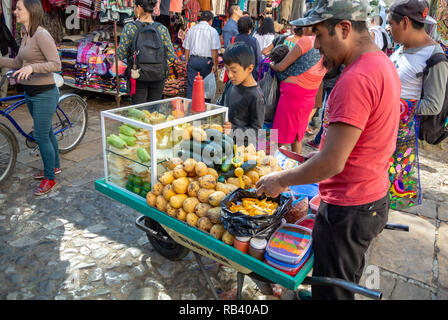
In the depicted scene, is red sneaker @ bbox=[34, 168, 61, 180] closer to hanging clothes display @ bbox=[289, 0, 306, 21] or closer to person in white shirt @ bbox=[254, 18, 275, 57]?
person in white shirt @ bbox=[254, 18, 275, 57]

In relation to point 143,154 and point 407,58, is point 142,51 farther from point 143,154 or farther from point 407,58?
point 407,58

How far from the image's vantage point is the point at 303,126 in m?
4.32

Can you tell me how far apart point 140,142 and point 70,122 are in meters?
3.11

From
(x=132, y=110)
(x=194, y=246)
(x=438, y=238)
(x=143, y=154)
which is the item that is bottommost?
(x=438, y=238)

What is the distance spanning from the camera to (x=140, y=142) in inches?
99.7

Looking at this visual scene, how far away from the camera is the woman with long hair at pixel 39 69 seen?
348 cm

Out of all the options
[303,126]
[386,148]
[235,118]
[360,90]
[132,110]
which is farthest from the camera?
[303,126]

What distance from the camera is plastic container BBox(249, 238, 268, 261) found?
6.20ft

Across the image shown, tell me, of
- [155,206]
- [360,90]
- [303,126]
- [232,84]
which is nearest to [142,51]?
[232,84]

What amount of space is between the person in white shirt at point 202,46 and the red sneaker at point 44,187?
3.34 meters

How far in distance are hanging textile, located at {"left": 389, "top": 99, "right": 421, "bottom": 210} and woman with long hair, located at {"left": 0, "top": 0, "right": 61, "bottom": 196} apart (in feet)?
11.5

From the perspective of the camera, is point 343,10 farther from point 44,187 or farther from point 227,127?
point 44,187

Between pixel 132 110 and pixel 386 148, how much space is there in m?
1.93

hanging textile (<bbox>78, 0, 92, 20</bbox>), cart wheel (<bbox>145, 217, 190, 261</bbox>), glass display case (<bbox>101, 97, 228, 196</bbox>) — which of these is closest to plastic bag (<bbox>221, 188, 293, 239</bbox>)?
glass display case (<bbox>101, 97, 228, 196</bbox>)
